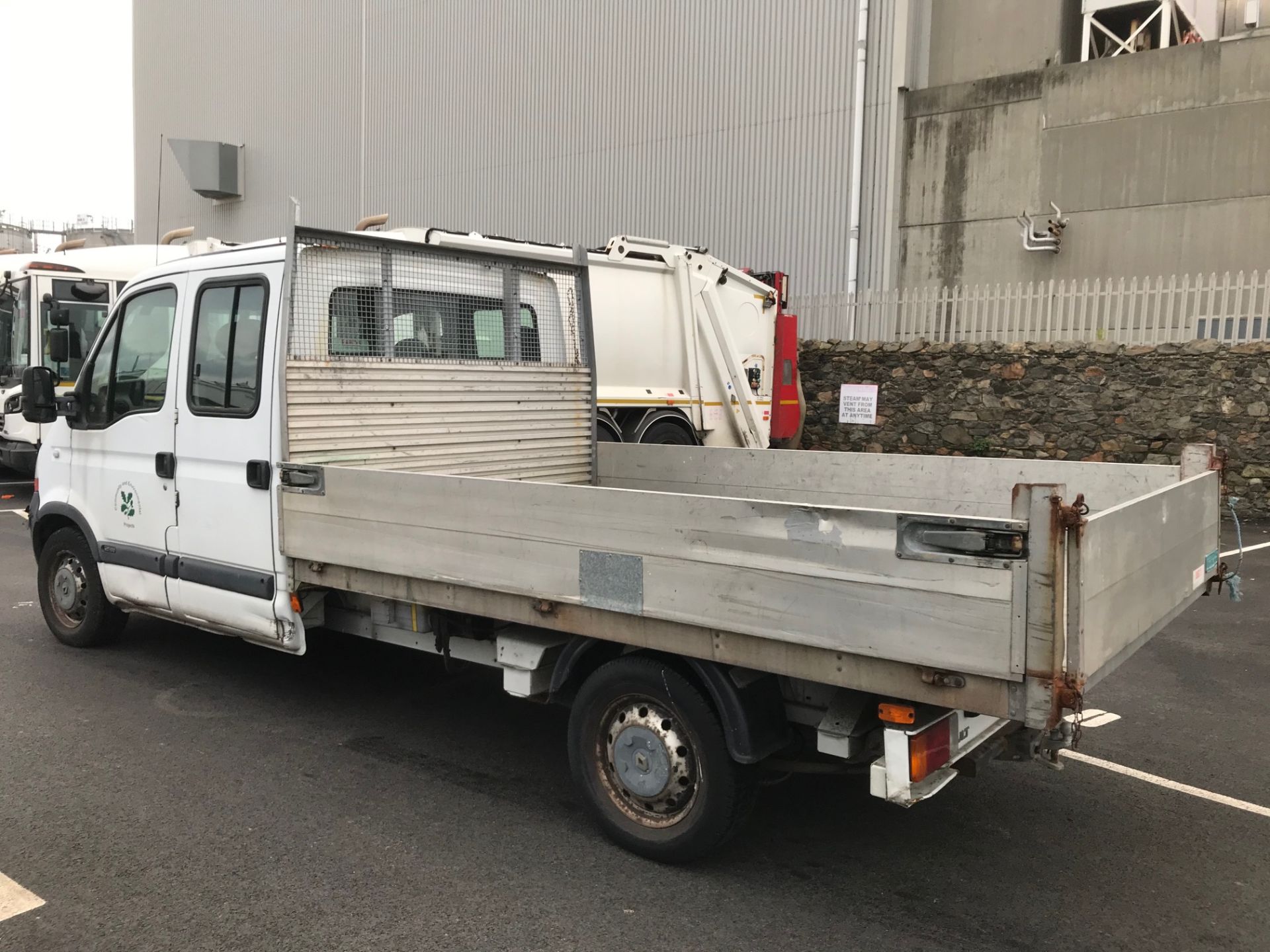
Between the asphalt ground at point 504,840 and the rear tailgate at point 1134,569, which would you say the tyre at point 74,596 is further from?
the rear tailgate at point 1134,569

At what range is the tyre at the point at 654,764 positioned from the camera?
3576 millimetres

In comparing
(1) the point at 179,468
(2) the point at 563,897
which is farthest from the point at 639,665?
(1) the point at 179,468

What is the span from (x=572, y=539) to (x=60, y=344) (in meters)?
4.01

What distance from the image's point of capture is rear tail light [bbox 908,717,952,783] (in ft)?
10.1

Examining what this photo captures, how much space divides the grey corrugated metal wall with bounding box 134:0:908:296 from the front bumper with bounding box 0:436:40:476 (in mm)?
3321

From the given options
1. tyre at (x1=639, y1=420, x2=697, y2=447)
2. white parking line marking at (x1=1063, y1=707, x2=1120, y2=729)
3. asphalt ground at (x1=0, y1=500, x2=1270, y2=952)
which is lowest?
asphalt ground at (x1=0, y1=500, x2=1270, y2=952)

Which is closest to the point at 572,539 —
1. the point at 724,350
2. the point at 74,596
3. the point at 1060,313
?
the point at 74,596

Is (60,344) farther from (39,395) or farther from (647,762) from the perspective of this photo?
(647,762)

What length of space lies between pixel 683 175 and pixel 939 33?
487 centimetres

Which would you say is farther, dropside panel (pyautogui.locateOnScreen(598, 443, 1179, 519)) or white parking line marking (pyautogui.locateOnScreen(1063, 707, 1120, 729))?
white parking line marking (pyautogui.locateOnScreen(1063, 707, 1120, 729))

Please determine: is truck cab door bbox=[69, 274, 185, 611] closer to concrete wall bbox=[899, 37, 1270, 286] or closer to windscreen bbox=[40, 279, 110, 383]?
windscreen bbox=[40, 279, 110, 383]

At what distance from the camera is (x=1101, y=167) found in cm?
1586

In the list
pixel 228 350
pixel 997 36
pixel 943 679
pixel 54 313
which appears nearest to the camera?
pixel 943 679

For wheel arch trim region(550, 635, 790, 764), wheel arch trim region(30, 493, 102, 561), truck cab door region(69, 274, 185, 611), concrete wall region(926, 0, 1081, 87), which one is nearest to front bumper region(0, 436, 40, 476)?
wheel arch trim region(30, 493, 102, 561)
